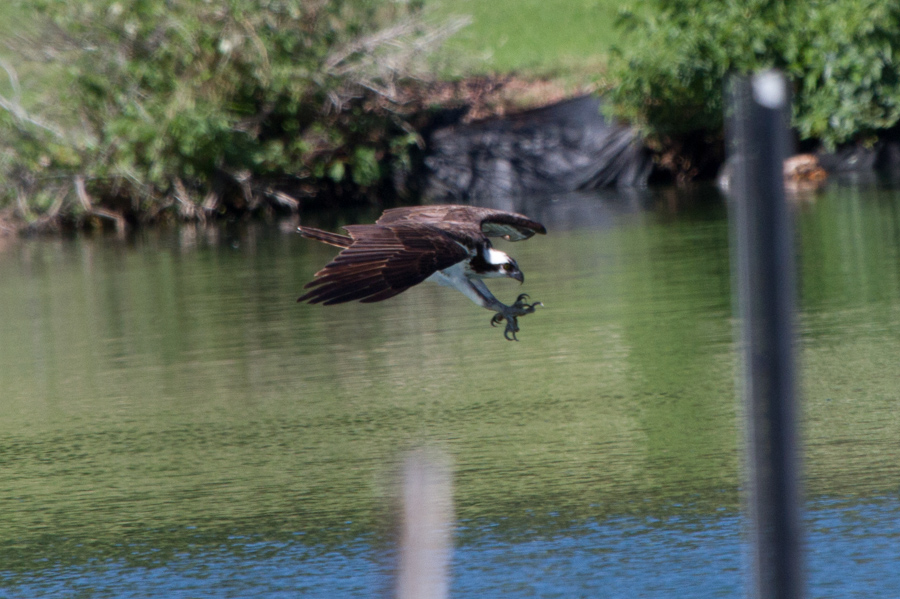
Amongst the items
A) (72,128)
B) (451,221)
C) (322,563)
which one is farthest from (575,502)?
(72,128)

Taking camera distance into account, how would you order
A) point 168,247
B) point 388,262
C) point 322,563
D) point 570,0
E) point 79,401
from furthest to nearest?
point 570,0, point 168,247, point 79,401, point 388,262, point 322,563

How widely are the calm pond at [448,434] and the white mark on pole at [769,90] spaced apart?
2.69m

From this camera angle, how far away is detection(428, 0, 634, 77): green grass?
25519 mm

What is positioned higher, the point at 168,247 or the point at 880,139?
the point at 880,139

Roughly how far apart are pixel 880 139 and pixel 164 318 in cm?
1306

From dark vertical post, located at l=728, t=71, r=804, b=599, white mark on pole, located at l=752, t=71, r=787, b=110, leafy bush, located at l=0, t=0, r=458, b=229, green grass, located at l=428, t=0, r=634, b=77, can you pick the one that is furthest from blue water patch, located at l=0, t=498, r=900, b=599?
green grass, located at l=428, t=0, r=634, b=77

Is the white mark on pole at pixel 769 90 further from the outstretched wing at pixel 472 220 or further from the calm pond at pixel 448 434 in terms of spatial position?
the outstretched wing at pixel 472 220

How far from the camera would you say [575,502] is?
5.03 meters

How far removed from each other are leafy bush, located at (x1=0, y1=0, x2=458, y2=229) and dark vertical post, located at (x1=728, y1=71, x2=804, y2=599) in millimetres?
17182

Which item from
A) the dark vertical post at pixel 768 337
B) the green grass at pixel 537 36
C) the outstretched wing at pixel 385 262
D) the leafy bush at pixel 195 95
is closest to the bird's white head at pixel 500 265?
the outstretched wing at pixel 385 262

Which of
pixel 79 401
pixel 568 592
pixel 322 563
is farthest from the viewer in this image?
pixel 79 401

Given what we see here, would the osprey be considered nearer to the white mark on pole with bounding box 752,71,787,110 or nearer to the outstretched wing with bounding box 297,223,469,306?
the outstretched wing with bounding box 297,223,469,306

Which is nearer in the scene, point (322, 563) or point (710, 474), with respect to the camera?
point (322, 563)

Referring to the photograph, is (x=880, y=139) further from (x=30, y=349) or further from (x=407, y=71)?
(x=30, y=349)
